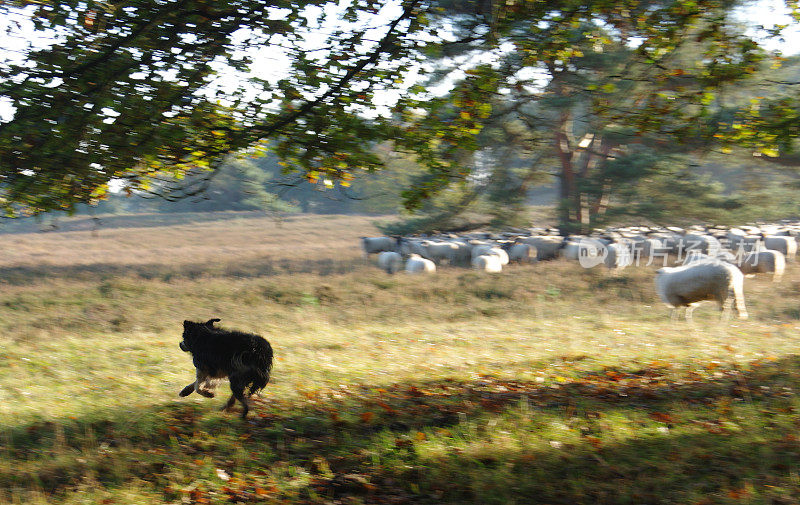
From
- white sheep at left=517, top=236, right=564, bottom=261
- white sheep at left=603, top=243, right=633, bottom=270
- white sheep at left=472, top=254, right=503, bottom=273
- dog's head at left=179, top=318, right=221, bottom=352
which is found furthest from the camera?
white sheep at left=517, top=236, right=564, bottom=261

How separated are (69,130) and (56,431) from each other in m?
3.07

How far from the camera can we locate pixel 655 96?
8.26m

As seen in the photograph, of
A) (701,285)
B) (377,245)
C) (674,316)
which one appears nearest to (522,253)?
(377,245)

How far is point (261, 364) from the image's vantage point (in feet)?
20.4

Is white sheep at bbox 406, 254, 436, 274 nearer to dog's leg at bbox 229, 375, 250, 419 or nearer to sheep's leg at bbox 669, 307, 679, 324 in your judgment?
sheep's leg at bbox 669, 307, 679, 324

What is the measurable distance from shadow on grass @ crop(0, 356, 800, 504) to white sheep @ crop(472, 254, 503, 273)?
62.9 ft

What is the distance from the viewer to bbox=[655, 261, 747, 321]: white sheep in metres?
14.1

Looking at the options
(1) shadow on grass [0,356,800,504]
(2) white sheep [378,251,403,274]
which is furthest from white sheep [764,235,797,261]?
(1) shadow on grass [0,356,800,504]

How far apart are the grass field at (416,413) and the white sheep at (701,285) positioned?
59cm

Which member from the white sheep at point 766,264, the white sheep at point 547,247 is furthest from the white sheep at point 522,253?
the white sheep at point 766,264

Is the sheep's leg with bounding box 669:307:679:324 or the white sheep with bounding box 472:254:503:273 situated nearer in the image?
the sheep's leg with bounding box 669:307:679:324

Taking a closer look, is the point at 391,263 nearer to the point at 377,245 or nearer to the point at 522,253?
the point at 377,245

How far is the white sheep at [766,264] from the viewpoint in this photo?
2230 cm

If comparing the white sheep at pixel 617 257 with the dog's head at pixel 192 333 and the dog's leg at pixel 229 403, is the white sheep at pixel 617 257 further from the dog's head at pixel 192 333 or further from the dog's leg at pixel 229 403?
the dog's head at pixel 192 333
